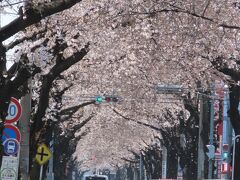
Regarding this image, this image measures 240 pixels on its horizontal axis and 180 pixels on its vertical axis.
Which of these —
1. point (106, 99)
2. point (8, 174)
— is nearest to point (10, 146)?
point (8, 174)

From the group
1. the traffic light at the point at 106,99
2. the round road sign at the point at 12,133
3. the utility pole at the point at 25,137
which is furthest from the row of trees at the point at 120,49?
the round road sign at the point at 12,133

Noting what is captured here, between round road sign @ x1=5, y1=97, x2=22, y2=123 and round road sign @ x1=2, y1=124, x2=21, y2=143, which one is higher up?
round road sign @ x1=5, y1=97, x2=22, y2=123

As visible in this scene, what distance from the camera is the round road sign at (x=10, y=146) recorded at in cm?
1859

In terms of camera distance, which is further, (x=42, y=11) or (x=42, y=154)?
(x=42, y=154)

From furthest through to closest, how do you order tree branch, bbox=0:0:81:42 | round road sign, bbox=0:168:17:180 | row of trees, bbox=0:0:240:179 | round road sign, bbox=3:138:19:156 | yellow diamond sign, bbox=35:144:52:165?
yellow diamond sign, bbox=35:144:52:165 < round road sign, bbox=0:168:17:180 < round road sign, bbox=3:138:19:156 < row of trees, bbox=0:0:240:179 < tree branch, bbox=0:0:81:42

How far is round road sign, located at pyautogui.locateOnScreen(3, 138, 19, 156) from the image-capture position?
18.6m

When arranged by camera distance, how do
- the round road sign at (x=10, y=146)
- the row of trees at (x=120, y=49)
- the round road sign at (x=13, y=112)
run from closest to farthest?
the row of trees at (x=120, y=49)
the round road sign at (x=13, y=112)
the round road sign at (x=10, y=146)

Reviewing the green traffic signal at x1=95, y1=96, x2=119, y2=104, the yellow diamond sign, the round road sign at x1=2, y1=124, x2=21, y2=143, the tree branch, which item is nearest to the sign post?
the yellow diamond sign

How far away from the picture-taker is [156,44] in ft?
69.4

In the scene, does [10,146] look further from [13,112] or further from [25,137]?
[25,137]

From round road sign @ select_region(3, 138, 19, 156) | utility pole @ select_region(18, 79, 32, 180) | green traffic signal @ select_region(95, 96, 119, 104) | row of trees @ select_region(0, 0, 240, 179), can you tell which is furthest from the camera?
green traffic signal @ select_region(95, 96, 119, 104)

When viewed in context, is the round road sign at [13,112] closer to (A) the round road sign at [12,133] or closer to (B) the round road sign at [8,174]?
(A) the round road sign at [12,133]

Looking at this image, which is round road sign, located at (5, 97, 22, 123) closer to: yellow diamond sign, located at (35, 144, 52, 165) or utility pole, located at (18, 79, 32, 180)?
utility pole, located at (18, 79, 32, 180)

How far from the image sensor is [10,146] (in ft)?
61.4
